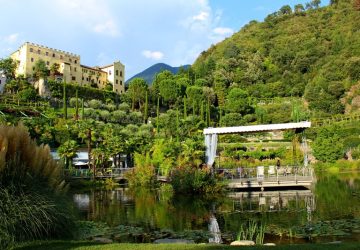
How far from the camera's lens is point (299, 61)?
75.9m

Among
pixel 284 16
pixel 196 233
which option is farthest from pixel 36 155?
pixel 284 16

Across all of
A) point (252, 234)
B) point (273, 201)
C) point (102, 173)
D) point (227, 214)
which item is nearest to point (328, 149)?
point (102, 173)

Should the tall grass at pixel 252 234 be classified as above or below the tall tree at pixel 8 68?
below

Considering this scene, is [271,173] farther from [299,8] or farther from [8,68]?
[299,8]

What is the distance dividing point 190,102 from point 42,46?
25.4 metres

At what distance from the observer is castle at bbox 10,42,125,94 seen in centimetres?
6344

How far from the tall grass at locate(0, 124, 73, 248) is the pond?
140 inches

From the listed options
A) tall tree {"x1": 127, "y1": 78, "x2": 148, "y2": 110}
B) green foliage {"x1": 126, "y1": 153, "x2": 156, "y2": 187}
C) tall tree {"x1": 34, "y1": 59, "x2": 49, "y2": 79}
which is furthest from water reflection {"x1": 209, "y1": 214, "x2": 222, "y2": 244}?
tall tree {"x1": 34, "y1": 59, "x2": 49, "y2": 79}

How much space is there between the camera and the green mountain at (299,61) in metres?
64.2

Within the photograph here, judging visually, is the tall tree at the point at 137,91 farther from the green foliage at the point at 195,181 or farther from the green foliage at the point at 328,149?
the green foliage at the point at 195,181

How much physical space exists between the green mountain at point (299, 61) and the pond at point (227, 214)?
4234 centimetres

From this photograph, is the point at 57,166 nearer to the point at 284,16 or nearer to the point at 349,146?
the point at 349,146

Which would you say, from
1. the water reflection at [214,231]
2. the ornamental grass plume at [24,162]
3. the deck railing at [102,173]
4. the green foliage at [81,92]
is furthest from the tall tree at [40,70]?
the ornamental grass plume at [24,162]

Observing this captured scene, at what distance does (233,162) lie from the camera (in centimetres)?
3647
